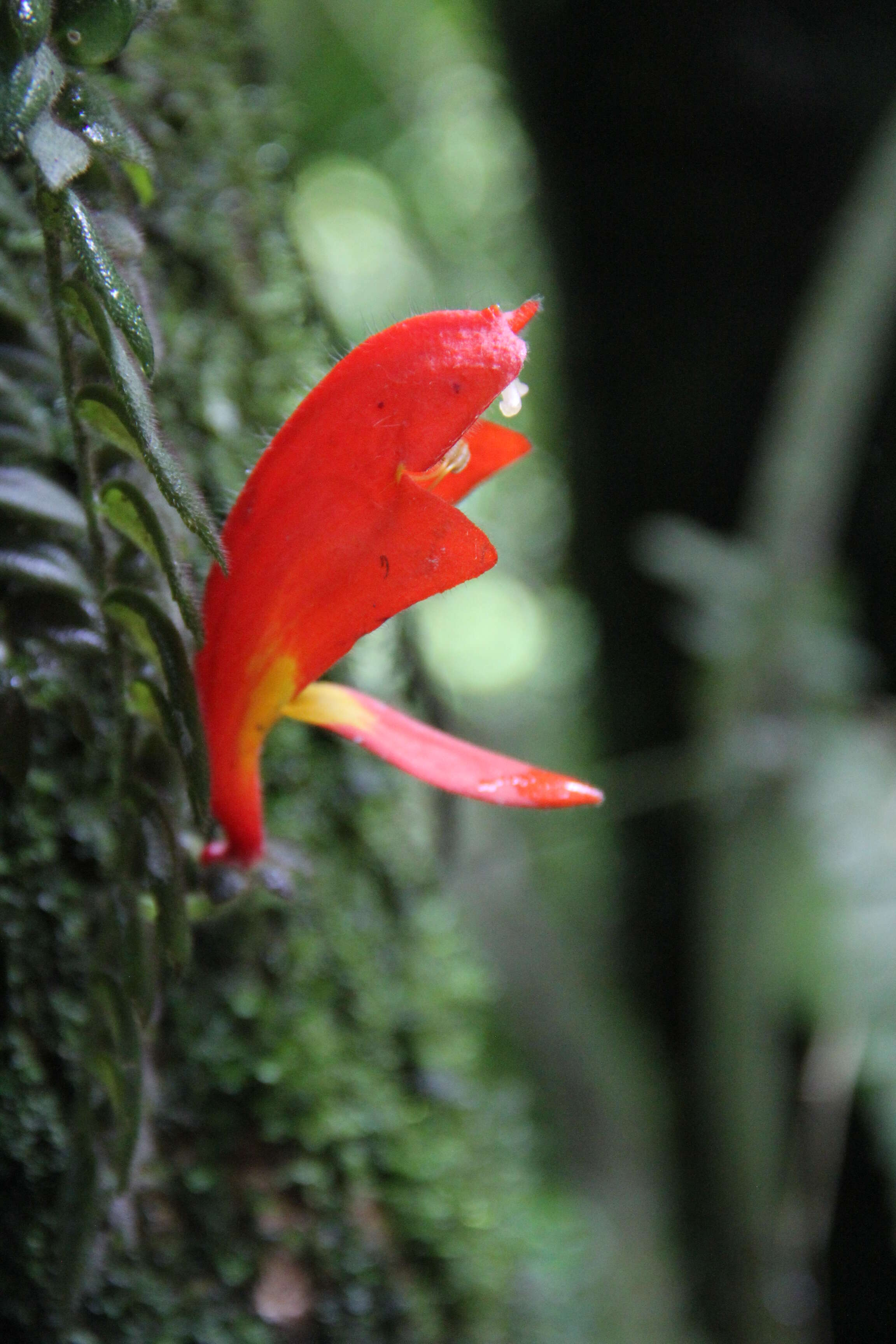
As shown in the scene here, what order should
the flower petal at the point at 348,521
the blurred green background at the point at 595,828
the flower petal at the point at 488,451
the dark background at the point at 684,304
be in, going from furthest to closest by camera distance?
the dark background at the point at 684,304 < the blurred green background at the point at 595,828 < the flower petal at the point at 488,451 < the flower petal at the point at 348,521

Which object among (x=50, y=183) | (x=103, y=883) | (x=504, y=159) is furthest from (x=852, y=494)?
(x=504, y=159)

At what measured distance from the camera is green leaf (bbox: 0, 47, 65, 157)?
0.30 metres

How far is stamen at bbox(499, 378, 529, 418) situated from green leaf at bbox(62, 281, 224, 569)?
0.49 feet

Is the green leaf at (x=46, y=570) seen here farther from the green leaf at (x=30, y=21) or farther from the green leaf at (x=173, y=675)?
the green leaf at (x=30, y=21)

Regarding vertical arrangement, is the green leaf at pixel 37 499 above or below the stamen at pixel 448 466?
below

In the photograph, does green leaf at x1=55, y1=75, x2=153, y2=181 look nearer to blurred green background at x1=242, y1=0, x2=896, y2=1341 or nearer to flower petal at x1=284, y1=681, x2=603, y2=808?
flower petal at x1=284, y1=681, x2=603, y2=808

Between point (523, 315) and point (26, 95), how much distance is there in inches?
8.5

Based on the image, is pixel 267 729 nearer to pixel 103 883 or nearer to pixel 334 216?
pixel 103 883

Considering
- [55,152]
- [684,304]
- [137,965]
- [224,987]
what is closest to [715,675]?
[684,304]

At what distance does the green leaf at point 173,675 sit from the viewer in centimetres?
38

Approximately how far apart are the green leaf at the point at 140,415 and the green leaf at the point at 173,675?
62 mm

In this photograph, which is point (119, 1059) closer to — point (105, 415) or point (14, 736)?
point (14, 736)

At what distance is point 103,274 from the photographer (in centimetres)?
31

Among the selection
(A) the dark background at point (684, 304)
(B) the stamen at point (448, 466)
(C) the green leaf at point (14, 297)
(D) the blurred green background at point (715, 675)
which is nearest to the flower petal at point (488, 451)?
(B) the stamen at point (448, 466)
